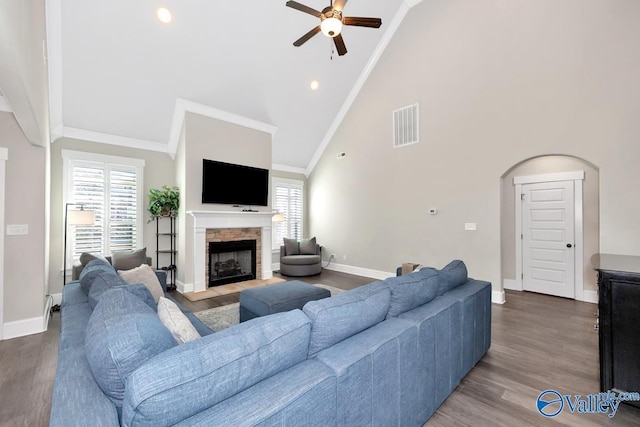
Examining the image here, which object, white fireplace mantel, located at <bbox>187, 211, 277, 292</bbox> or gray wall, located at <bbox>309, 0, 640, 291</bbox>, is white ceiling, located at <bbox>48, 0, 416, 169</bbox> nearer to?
gray wall, located at <bbox>309, 0, 640, 291</bbox>

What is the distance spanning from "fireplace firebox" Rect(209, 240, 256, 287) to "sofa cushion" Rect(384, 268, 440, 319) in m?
4.20

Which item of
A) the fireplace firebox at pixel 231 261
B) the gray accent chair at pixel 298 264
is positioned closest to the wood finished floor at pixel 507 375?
the fireplace firebox at pixel 231 261

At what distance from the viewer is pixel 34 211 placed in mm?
3346

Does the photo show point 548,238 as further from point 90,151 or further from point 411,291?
point 90,151

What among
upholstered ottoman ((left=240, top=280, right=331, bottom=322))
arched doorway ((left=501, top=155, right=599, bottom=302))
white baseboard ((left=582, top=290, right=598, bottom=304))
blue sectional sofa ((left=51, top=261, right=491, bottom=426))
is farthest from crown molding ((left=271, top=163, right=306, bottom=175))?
white baseboard ((left=582, top=290, right=598, bottom=304))

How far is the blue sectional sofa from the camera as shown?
0.88 m

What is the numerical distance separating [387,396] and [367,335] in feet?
1.05

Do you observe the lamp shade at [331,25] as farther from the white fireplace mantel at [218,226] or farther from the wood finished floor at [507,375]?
the wood finished floor at [507,375]

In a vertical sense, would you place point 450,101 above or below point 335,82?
below

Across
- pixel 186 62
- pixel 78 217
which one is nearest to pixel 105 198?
pixel 78 217

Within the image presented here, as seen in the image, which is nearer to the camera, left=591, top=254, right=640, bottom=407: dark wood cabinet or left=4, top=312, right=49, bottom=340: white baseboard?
left=591, top=254, right=640, bottom=407: dark wood cabinet

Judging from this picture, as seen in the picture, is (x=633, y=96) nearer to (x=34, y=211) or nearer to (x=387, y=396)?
(x=387, y=396)

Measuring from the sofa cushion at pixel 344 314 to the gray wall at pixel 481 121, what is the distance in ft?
12.0

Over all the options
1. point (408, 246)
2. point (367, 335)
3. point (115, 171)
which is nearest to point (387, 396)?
point (367, 335)
